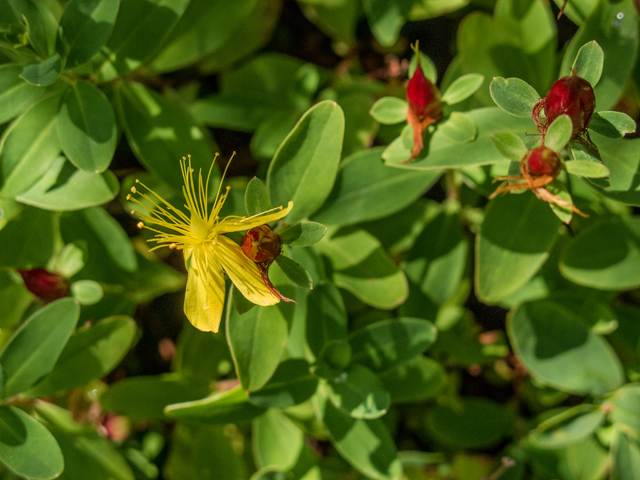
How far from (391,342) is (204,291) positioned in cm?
53

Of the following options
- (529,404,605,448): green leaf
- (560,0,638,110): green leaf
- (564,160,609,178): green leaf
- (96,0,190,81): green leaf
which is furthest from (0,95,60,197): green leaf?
(529,404,605,448): green leaf

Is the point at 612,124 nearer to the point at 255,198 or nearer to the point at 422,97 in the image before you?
the point at 422,97

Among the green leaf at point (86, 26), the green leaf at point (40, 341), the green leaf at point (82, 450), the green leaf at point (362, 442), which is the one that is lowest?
the green leaf at point (82, 450)

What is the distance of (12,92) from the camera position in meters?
1.12

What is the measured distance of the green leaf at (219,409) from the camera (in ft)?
3.80

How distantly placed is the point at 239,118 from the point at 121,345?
0.78 m

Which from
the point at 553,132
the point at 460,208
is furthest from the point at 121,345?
the point at 553,132

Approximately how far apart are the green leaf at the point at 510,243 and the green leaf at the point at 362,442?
1.47 feet

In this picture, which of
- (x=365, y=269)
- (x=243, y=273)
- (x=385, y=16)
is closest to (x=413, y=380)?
(x=365, y=269)

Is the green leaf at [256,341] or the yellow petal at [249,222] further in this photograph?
the green leaf at [256,341]

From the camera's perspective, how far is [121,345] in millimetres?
1368

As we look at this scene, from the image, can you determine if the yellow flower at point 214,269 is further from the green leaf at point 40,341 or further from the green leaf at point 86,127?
the green leaf at point 40,341

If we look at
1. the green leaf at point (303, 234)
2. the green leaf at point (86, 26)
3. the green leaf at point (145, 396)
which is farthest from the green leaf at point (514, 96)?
the green leaf at point (145, 396)

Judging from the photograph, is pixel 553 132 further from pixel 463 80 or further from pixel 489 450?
pixel 489 450
